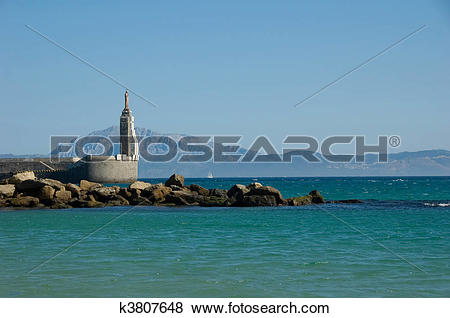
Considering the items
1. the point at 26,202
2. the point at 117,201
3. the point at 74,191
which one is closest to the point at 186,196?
the point at 117,201

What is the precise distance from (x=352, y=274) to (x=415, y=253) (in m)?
4.03

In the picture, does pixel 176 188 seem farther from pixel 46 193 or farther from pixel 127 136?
pixel 127 136

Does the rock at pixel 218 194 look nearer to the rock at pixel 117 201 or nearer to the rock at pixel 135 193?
the rock at pixel 135 193

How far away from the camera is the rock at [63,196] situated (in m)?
35.1

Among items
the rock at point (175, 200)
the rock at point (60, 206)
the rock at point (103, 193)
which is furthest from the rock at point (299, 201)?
the rock at point (60, 206)

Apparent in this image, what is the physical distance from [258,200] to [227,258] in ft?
68.4

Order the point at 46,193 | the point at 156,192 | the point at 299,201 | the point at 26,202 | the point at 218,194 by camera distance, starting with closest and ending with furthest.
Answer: the point at 26,202 < the point at 46,193 < the point at 299,201 < the point at 156,192 < the point at 218,194

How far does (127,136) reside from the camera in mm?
82938

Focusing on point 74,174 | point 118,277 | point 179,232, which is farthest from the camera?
point 74,174

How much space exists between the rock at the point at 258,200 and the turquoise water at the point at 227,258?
9316 mm

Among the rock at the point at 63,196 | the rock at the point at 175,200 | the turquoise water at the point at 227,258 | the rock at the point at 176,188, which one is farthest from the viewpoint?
the rock at the point at 176,188

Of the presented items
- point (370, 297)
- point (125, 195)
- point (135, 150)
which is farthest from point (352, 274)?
point (135, 150)
